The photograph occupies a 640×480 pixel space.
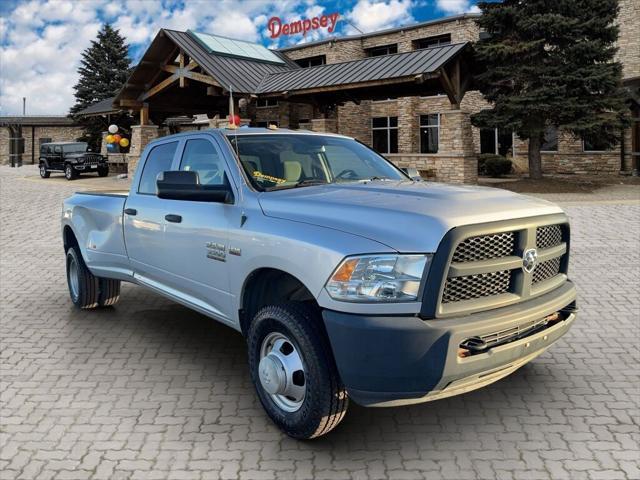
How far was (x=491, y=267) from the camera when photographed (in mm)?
3424

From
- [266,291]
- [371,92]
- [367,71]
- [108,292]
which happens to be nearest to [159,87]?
[371,92]

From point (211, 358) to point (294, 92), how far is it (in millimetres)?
19960

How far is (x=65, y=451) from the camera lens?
363 cm

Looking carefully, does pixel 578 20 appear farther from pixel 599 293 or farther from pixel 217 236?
pixel 217 236

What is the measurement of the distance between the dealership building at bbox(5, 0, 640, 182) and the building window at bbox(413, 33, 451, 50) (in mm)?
80

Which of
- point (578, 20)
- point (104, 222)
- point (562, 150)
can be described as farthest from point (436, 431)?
point (562, 150)

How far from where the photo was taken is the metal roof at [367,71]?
2066 cm

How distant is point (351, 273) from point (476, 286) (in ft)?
2.39

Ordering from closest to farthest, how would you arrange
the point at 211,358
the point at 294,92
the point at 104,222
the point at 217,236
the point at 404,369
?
the point at 404,369
the point at 217,236
the point at 211,358
the point at 104,222
the point at 294,92

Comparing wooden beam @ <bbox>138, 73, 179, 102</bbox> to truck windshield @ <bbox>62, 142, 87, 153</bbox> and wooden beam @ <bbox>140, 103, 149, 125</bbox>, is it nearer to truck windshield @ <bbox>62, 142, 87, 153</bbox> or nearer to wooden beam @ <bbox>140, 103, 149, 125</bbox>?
wooden beam @ <bbox>140, 103, 149, 125</bbox>

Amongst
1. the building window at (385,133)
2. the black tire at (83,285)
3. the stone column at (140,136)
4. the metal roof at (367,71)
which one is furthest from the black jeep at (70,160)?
the black tire at (83,285)

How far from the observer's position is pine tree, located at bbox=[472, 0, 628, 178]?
20781mm

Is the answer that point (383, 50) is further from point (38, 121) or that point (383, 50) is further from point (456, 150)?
point (38, 121)

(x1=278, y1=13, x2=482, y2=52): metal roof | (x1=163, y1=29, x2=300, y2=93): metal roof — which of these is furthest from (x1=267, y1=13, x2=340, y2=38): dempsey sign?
(x1=163, y1=29, x2=300, y2=93): metal roof
